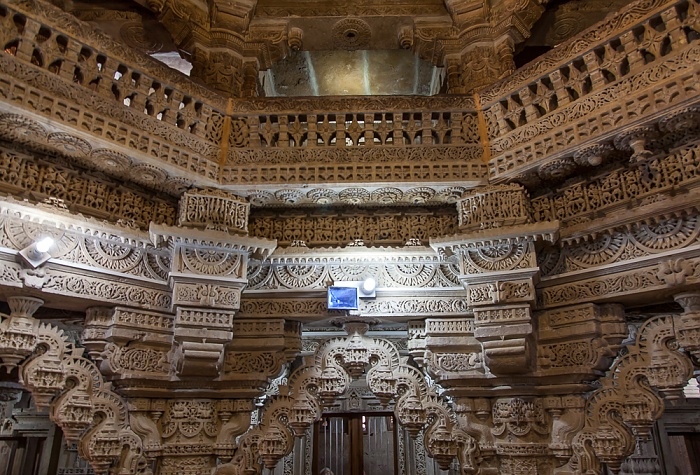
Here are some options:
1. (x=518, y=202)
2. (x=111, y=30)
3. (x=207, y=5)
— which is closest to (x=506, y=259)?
(x=518, y=202)

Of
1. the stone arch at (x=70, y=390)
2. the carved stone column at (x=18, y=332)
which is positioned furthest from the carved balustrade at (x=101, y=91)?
the stone arch at (x=70, y=390)

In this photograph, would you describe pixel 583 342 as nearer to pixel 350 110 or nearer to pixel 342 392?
pixel 342 392

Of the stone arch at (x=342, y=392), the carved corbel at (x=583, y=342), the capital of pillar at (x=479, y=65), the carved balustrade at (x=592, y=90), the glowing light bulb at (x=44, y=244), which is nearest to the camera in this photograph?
the carved balustrade at (x=592, y=90)

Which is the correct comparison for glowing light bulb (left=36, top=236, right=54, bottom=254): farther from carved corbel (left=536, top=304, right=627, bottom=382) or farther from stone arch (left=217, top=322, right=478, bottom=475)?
carved corbel (left=536, top=304, right=627, bottom=382)

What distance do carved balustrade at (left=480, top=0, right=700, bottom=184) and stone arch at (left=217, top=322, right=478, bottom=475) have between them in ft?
5.63

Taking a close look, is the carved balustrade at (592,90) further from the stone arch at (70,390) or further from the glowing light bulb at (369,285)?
the stone arch at (70,390)

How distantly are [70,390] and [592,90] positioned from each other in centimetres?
418

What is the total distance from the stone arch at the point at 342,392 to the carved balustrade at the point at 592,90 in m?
1.72

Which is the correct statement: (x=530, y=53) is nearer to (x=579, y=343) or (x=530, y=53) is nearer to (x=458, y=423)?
(x=579, y=343)

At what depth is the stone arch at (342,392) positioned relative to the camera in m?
4.09

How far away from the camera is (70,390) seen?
3670 millimetres

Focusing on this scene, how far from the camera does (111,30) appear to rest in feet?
18.5

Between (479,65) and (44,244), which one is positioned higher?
(479,65)

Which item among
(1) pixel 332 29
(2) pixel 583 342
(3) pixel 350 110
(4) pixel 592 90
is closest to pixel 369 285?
(3) pixel 350 110
